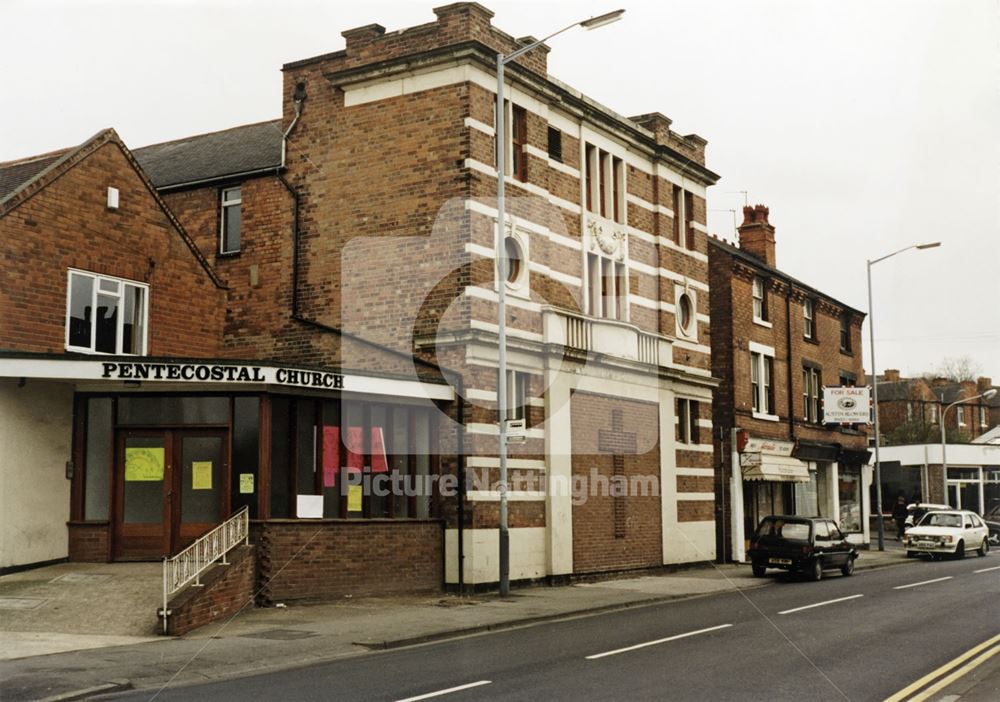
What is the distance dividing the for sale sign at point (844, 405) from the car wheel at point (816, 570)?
48.3 ft

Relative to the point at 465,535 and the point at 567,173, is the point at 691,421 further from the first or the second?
the point at 465,535

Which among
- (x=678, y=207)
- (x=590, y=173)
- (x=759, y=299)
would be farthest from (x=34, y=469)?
(x=759, y=299)

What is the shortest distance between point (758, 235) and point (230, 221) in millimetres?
21523

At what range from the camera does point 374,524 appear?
20.4 meters

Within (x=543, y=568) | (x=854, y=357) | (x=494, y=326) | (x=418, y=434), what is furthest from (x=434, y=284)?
(x=854, y=357)

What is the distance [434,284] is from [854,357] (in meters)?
27.9

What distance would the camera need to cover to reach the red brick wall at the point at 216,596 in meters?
15.5

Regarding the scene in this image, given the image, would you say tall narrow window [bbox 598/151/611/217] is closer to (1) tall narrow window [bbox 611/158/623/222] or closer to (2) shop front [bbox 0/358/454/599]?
(1) tall narrow window [bbox 611/158/623/222]

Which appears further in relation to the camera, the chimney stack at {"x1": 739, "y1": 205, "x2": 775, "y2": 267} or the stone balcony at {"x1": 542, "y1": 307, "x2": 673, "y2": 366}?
the chimney stack at {"x1": 739, "y1": 205, "x2": 775, "y2": 267}

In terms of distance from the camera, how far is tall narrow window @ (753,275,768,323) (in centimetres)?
3653

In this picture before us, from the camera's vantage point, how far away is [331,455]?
809 inches

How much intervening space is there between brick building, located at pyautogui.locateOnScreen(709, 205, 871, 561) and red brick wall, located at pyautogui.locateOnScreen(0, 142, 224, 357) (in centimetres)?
1650

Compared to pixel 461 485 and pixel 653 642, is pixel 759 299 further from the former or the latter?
pixel 653 642

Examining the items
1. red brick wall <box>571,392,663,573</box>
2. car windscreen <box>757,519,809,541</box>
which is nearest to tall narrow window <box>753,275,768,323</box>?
red brick wall <box>571,392,663,573</box>
